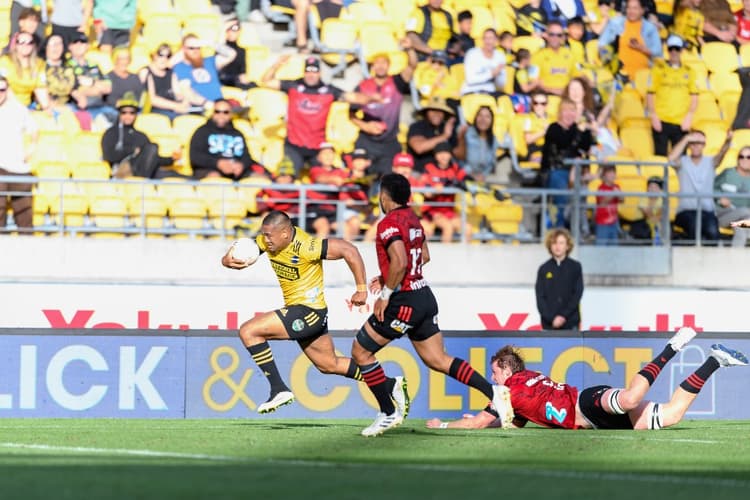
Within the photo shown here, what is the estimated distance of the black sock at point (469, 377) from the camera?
11.0 metres

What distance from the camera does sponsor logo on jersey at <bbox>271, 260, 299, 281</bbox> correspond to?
37.2ft

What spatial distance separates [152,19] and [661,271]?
706 cm

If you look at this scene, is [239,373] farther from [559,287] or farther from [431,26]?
[431,26]

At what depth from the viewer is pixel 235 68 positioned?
18656 millimetres

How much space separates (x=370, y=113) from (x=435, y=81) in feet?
3.71

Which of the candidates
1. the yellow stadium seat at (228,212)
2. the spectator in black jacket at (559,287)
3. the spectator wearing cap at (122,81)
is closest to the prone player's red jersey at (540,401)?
the spectator in black jacket at (559,287)

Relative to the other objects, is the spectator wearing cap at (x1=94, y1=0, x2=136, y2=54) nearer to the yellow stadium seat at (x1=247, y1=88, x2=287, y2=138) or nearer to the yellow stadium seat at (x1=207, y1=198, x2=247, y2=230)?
the yellow stadium seat at (x1=247, y1=88, x2=287, y2=138)

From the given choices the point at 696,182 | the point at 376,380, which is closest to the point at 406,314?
the point at 376,380

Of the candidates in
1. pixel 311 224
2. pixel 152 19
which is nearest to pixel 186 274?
pixel 311 224

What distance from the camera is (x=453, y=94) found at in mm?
18969

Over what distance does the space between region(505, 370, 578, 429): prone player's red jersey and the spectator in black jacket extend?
361 centimetres

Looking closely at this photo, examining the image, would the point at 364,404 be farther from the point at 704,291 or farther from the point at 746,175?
the point at 746,175

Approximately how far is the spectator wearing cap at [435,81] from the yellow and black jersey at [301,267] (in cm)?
776

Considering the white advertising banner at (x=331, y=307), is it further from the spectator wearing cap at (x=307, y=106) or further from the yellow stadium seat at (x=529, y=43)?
the yellow stadium seat at (x=529, y=43)
